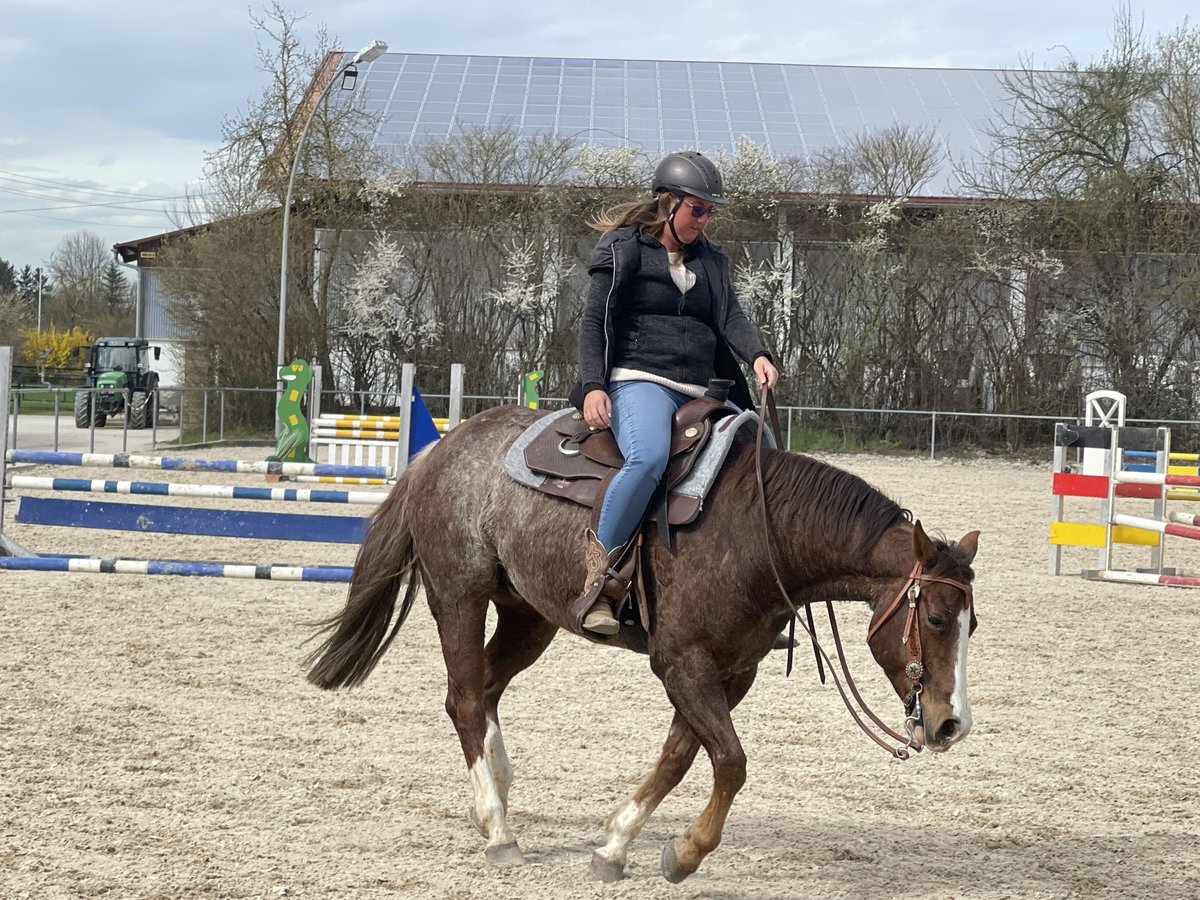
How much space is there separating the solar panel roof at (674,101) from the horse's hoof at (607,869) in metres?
27.2

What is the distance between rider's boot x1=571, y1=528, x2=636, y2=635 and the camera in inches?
160

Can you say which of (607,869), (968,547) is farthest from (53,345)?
(968,547)

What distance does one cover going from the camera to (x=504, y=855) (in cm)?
Answer: 420

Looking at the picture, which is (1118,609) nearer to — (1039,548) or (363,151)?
(1039,548)

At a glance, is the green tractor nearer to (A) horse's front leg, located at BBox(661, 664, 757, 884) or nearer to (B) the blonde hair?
(B) the blonde hair

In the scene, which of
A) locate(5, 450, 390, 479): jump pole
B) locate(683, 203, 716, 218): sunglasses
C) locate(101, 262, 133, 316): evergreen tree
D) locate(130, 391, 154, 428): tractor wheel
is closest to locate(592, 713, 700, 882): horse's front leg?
locate(683, 203, 716, 218): sunglasses

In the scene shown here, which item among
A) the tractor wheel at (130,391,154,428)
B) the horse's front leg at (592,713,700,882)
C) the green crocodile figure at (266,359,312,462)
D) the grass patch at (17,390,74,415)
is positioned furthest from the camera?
the grass patch at (17,390,74,415)

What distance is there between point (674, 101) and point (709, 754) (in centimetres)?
3102

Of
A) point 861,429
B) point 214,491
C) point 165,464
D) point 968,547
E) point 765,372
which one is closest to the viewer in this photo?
point 968,547

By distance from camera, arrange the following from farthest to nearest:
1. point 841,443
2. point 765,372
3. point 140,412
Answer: point 140,412 → point 841,443 → point 765,372

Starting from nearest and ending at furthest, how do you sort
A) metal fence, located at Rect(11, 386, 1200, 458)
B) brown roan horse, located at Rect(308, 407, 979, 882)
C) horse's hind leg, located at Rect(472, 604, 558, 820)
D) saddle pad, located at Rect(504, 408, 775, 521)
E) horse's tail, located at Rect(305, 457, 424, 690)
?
brown roan horse, located at Rect(308, 407, 979, 882) → saddle pad, located at Rect(504, 408, 775, 521) → horse's hind leg, located at Rect(472, 604, 558, 820) → horse's tail, located at Rect(305, 457, 424, 690) → metal fence, located at Rect(11, 386, 1200, 458)

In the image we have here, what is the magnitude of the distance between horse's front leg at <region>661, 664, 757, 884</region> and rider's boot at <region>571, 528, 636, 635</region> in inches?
10.1

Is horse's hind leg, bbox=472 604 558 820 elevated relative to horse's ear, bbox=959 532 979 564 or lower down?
lower down

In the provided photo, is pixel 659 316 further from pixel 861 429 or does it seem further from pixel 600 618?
pixel 861 429
